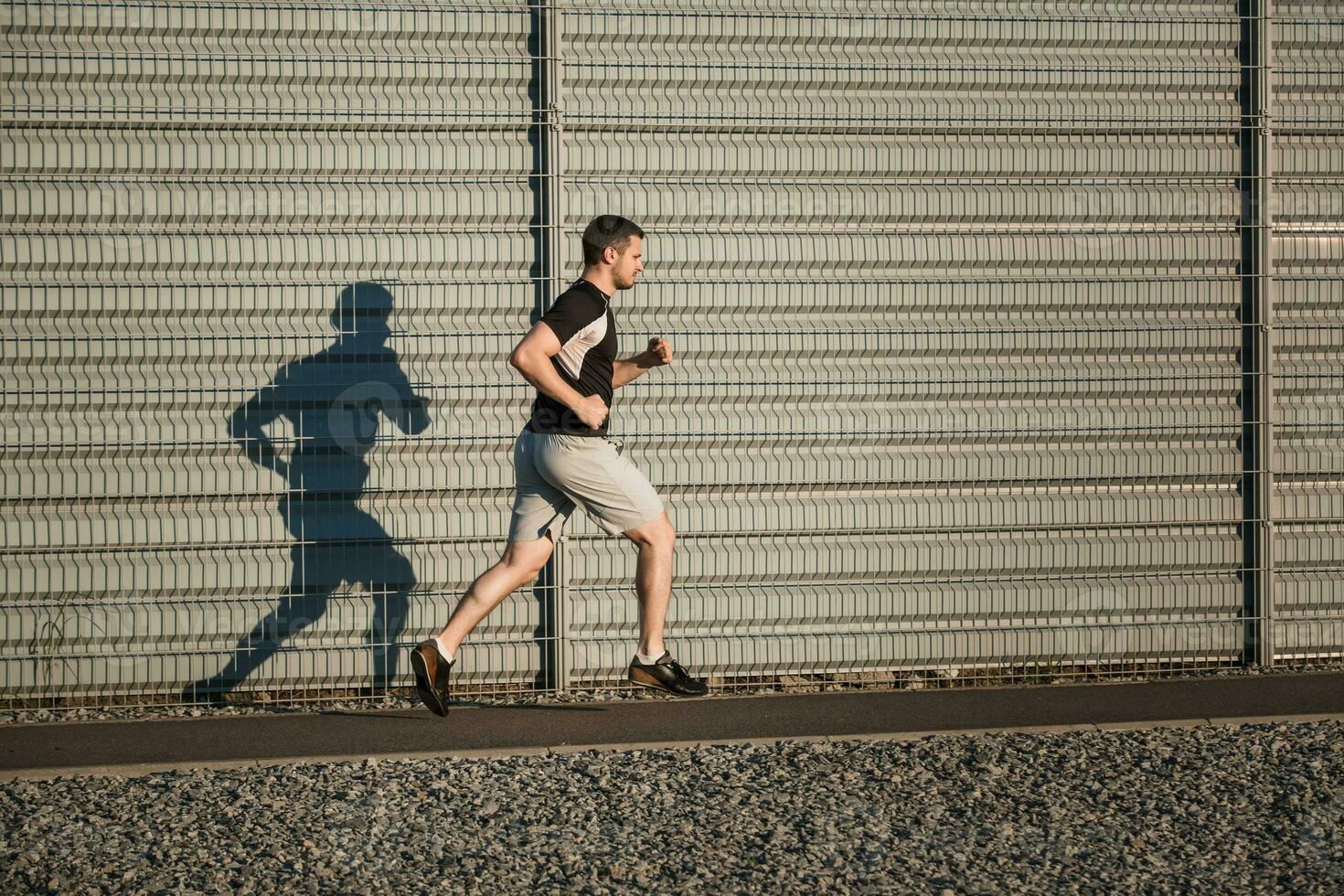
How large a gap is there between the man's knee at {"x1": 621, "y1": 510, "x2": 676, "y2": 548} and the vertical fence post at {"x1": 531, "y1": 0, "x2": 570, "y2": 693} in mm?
858

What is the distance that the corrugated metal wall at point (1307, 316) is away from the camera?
22.8 feet

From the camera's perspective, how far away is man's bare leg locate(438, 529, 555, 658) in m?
5.75

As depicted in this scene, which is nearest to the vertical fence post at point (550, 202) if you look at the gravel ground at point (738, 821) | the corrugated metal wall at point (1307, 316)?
the gravel ground at point (738, 821)

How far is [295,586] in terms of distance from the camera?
6629 millimetres

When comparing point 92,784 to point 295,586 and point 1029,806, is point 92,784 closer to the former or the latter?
point 295,586

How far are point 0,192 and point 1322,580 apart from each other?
6269 millimetres

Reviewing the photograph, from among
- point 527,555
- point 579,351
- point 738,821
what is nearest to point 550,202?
point 579,351

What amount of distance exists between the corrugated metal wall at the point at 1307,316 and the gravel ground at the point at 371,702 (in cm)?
50

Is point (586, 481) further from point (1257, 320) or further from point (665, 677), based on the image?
point (1257, 320)

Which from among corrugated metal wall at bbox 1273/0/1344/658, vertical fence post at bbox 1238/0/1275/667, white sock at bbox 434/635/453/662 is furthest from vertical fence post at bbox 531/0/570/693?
corrugated metal wall at bbox 1273/0/1344/658

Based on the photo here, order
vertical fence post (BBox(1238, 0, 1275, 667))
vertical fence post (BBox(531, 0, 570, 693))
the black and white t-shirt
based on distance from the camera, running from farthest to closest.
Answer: vertical fence post (BBox(1238, 0, 1275, 667)), vertical fence post (BBox(531, 0, 570, 693)), the black and white t-shirt

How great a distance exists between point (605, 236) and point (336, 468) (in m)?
1.74

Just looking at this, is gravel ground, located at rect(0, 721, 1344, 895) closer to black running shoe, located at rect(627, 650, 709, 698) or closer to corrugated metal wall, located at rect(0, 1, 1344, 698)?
black running shoe, located at rect(627, 650, 709, 698)

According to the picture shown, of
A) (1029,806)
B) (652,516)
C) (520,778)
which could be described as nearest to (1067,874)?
(1029,806)
